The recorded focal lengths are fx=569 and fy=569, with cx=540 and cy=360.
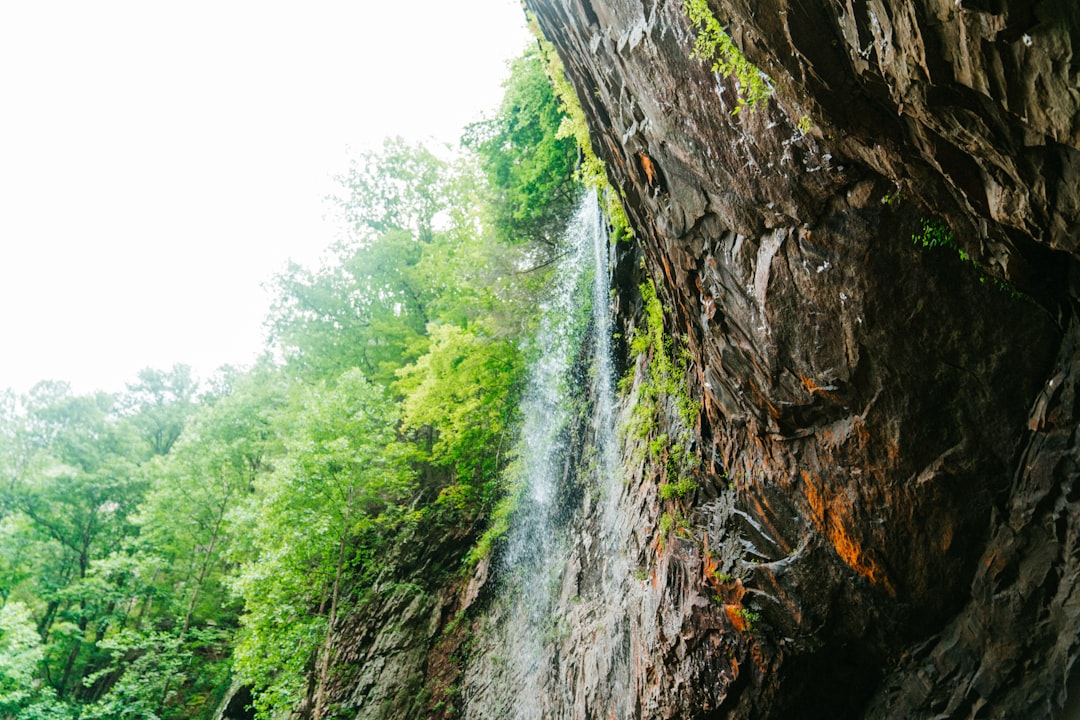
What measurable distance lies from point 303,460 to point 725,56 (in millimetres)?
10347

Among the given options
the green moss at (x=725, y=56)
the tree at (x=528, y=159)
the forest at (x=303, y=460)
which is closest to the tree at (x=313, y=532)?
the forest at (x=303, y=460)

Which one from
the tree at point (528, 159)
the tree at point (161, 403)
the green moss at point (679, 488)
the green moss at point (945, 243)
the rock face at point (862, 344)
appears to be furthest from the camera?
the tree at point (161, 403)

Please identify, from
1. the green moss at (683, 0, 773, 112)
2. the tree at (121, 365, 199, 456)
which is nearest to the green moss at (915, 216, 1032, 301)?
the green moss at (683, 0, 773, 112)

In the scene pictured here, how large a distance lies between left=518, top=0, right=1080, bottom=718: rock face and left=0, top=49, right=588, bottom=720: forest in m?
3.86

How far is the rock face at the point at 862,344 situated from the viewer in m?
3.15

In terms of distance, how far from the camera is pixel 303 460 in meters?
11.5

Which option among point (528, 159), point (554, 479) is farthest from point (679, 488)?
point (528, 159)

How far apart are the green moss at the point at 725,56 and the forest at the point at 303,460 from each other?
397 cm

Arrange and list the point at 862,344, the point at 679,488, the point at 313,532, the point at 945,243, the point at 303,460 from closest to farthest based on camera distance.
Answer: the point at 945,243
the point at 862,344
the point at 679,488
the point at 313,532
the point at 303,460

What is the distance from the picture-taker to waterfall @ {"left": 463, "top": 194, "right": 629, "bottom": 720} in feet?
30.5

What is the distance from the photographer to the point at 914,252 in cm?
437

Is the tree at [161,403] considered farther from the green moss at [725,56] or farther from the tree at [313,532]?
the green moss at [725,56]

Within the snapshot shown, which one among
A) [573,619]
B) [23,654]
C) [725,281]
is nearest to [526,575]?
[573,619]

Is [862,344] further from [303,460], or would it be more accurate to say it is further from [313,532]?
[303,460]
